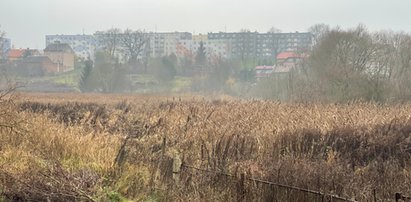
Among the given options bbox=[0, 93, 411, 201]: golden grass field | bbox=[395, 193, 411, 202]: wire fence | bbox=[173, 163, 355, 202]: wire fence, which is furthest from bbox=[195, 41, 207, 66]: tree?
bbox=[395, 193, 411, 202]: wire fence

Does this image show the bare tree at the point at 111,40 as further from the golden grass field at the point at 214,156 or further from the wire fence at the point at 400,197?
the wire fence at the point at 400,197

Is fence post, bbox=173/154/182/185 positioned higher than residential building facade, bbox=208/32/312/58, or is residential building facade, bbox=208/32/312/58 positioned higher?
residential building facade, bbox=208/32/312/58

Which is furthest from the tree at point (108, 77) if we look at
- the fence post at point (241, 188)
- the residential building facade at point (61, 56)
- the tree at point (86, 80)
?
the fence post at point (241, 188)

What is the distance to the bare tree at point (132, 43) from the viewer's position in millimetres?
84250

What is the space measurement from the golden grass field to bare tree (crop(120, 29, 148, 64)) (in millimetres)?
69390

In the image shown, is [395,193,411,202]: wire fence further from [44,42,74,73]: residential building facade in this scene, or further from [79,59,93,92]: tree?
[44,42,74,73]: residential building facade

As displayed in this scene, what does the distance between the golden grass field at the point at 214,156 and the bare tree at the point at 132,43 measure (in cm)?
6939

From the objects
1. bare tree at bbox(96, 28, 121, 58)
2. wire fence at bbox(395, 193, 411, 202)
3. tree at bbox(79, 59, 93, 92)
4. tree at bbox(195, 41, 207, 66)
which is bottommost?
tree at bbox(79, 59, 93, 92)

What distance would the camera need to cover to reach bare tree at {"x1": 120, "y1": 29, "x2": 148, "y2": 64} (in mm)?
84250

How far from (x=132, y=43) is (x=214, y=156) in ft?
254

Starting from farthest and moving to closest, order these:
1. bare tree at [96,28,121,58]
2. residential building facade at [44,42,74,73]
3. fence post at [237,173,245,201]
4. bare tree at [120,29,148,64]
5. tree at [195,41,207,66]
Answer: residential building facade at [44,42,74,73] < bare tree at [120,29,148,64] < bare tree at [96,28,121,58] < tree at [195,41,207,66] < fence post at [237,173,245,201]

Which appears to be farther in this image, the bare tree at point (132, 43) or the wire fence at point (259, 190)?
the bare tree at point (132, 43)

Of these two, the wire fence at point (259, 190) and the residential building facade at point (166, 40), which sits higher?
the residential building facade at point (166, 40)

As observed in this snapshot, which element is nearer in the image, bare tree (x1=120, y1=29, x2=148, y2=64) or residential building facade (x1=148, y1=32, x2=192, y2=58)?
bare tree (x1=120, y1=29, x2=148, y2=64)
